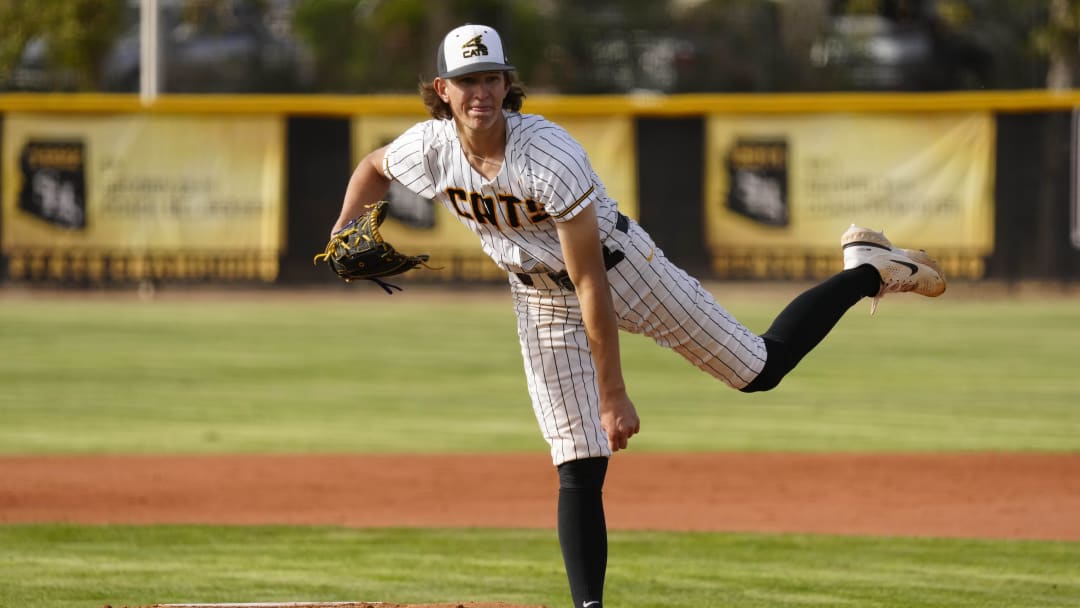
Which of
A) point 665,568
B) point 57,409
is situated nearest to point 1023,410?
point 665,568

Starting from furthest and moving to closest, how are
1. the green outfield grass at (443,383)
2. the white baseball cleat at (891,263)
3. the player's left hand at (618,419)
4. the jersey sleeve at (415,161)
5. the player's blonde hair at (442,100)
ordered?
the green outfield grass at (443,383) → the white baseball cleat at (891,263) → the jersey sleeve at (415,161) → the player's blonde hair at (442,100) → the player's left hand at (618,419)

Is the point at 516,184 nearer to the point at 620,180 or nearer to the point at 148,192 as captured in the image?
the point at 620,180

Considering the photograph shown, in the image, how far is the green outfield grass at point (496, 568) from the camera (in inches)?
224

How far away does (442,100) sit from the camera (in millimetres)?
4484

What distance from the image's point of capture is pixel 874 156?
733 inches

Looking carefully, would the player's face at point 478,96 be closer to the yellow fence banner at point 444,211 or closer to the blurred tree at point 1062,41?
the yellow fence banner at point 444,211

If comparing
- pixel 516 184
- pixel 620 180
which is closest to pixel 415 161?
pixel 516 184

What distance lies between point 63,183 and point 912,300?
9950 millimetres

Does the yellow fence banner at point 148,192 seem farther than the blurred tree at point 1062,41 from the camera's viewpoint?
No

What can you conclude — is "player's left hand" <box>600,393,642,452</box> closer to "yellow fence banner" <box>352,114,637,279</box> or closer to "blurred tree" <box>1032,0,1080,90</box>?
"yellow fence banner" <box>352,114,637,279</box>

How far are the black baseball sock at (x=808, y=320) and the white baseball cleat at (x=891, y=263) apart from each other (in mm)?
32

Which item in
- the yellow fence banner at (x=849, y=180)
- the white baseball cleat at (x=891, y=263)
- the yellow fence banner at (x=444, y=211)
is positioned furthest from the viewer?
the yellow fence banner at (x=444, y=211)

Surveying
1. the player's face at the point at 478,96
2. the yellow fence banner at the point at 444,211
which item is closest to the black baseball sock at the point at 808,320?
the player's face at the point at 478,96

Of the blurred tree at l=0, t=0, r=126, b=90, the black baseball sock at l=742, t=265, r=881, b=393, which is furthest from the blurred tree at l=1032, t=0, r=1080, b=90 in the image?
the black baseball sock at l=742, t=265, r=881, b=393
